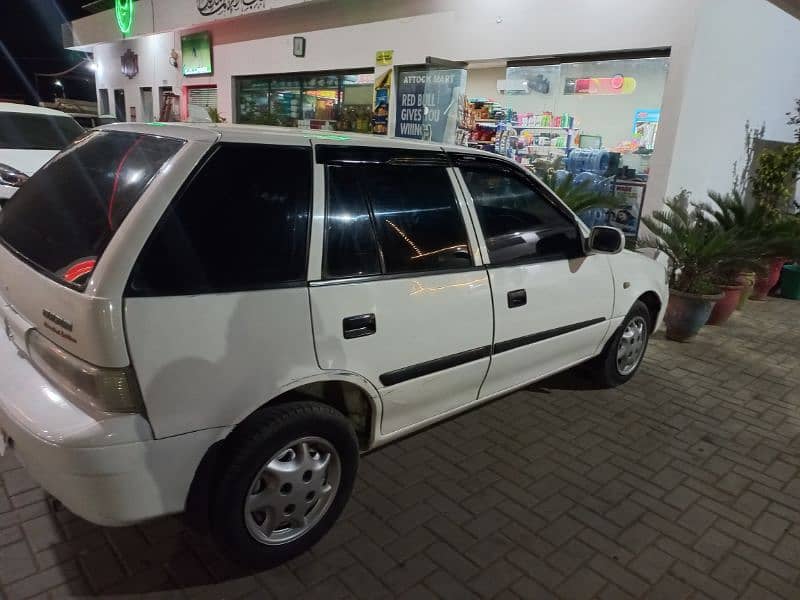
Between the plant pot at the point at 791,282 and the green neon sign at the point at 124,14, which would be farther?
the green neon sign at the point at 124,14

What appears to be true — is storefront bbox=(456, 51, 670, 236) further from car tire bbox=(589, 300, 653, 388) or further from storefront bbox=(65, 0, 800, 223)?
car tire bbox=(589, 300, 653, 388)

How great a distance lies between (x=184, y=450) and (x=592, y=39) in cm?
693

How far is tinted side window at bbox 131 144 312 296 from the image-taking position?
1.93 metres

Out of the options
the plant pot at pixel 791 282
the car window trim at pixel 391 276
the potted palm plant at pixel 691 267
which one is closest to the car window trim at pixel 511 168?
the car window trim at pixel 391 276

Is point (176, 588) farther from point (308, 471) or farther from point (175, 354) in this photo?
point (175, 354)

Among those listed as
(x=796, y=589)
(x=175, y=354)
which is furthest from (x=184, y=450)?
(x=796, y=589)

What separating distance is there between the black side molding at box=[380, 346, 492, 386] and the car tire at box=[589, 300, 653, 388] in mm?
1602

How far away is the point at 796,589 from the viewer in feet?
8.14


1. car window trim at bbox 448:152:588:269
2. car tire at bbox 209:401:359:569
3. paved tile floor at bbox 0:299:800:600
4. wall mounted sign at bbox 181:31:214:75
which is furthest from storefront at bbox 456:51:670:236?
wall mounted sign at bbox 181:31:214:75

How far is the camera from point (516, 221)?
3293 millimetres

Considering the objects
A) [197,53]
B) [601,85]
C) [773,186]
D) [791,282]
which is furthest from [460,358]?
[197,53]

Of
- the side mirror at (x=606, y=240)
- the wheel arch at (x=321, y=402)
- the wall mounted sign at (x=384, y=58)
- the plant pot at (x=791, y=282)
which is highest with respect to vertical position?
the wall mounted sign at (x=384, y=58)

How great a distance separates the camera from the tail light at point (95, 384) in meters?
1.83

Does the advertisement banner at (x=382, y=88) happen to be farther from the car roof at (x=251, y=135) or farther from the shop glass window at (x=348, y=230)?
the shop glass window at (x=348, y=230)
